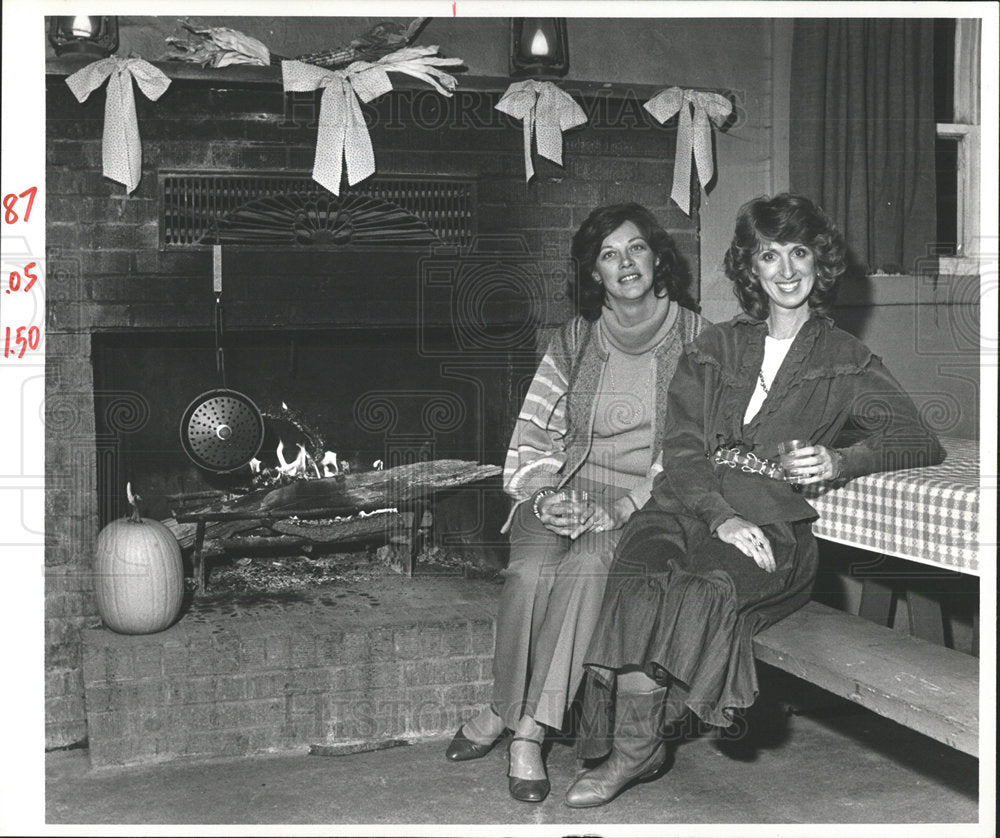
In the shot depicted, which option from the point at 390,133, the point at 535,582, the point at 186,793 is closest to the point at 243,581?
the point at 186,793

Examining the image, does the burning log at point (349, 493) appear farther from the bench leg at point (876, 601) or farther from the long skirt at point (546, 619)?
the bench leg at point (876, 601)

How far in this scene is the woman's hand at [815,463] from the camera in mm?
3014

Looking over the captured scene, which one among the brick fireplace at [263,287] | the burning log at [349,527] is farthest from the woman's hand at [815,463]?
the burning log at [349,527]

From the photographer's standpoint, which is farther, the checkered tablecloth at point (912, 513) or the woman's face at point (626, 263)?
the woman's face at point (626, 263)

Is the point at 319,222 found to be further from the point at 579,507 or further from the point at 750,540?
the point at 750,540

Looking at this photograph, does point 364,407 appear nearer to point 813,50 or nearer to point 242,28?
point 242,28

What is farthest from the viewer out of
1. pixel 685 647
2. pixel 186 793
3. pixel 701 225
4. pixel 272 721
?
pixel 701 225

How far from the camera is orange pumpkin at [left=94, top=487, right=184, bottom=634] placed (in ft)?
11.9

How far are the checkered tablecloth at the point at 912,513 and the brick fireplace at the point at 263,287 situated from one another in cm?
126

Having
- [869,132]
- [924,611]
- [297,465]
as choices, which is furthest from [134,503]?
[869,132]

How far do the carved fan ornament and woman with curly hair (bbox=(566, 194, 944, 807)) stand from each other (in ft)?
3.66

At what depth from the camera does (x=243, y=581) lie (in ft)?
13.7

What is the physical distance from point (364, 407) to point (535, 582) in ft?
4.25

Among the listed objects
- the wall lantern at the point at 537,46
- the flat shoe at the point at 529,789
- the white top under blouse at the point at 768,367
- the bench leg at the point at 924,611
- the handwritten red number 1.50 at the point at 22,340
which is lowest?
the flat shoe at the point at 529,789
